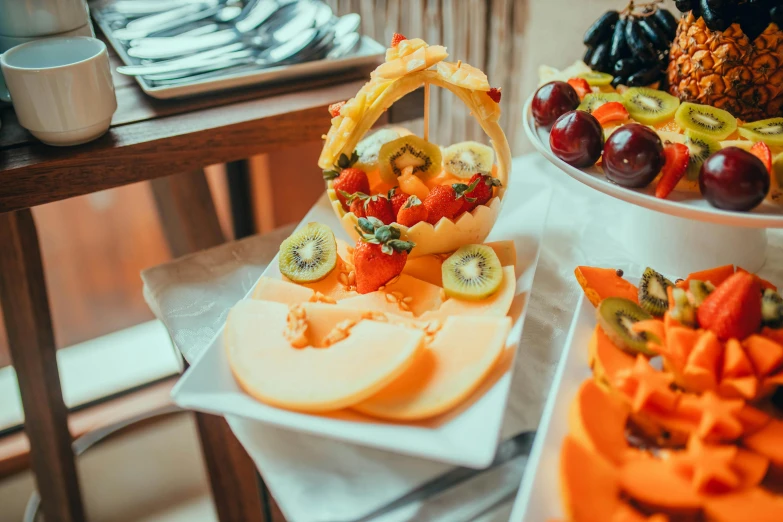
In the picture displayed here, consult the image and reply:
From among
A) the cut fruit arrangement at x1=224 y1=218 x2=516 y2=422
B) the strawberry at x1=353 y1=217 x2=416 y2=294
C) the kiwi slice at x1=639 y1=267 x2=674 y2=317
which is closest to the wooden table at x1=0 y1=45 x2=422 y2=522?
the cut fruit arrangement at x1=224 y1=218 x2=516 y2=422

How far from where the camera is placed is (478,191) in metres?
0.94

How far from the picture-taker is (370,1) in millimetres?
1820

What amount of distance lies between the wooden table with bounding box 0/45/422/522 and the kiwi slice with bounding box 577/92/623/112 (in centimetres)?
34

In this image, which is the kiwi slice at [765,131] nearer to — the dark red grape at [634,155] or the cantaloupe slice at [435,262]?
the dark red grape at [634,155]

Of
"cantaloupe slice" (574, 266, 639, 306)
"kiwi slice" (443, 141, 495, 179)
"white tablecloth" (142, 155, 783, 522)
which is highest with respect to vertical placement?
"kiwi slice" (443, 141, 495, 179)

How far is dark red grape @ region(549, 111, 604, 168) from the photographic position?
88 centimetres

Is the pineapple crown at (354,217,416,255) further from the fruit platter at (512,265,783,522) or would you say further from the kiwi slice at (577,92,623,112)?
the kiwi slice at (577,92,623,112)

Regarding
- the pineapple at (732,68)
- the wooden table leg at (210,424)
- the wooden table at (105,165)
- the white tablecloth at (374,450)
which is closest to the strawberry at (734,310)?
the white tablecloth at (374,450)

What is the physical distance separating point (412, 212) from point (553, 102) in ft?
0.97

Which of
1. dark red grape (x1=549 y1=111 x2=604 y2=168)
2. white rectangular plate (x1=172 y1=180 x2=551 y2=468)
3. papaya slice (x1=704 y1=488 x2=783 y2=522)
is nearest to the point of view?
papaya slice (x1=704 y1=488 x2=783 y2=522)

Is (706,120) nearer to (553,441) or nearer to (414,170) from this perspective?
(414,170)

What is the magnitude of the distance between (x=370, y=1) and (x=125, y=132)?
101cm

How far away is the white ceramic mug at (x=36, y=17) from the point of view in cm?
105

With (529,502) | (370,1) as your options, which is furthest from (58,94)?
(370,1)
